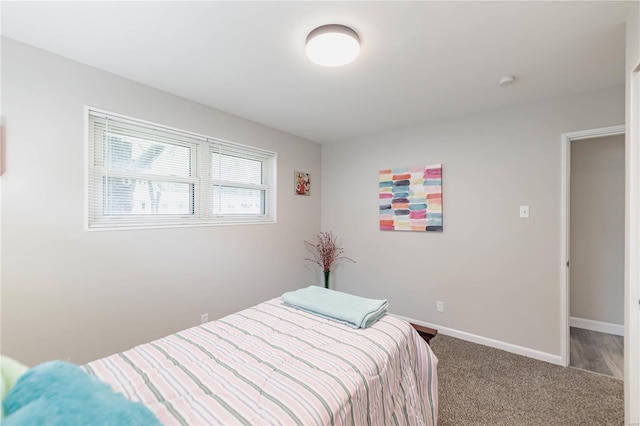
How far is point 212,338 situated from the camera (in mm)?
1368

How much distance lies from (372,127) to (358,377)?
280 cm

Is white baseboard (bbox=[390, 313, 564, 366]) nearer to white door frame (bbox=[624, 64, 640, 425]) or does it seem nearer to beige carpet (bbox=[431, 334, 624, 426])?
beige carpet (bbox=[431, 334, 624, 426])

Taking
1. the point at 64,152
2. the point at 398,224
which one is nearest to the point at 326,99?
the point at 398,224

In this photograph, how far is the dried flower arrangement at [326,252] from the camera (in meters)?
3.69

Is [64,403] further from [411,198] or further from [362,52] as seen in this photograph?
[411,198]

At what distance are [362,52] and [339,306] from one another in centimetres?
166

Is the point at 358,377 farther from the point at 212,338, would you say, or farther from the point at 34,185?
the point at 34,185

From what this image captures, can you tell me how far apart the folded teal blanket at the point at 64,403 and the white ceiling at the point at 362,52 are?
1.67 metres

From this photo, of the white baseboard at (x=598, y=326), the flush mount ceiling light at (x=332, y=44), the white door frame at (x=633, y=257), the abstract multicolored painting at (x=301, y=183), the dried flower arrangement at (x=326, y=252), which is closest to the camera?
the white door frame at (x=633, y=257)

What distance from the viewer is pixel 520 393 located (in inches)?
77.5

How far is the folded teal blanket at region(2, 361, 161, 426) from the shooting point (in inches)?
25.6

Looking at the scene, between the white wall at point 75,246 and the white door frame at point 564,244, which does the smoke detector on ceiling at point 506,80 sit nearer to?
the white door frame at point 564,244

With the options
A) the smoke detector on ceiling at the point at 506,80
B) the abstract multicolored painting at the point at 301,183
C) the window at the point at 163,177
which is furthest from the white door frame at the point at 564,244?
the window at the point at 163,177

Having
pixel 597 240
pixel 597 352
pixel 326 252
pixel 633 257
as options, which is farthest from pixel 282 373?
pixel 597 240
